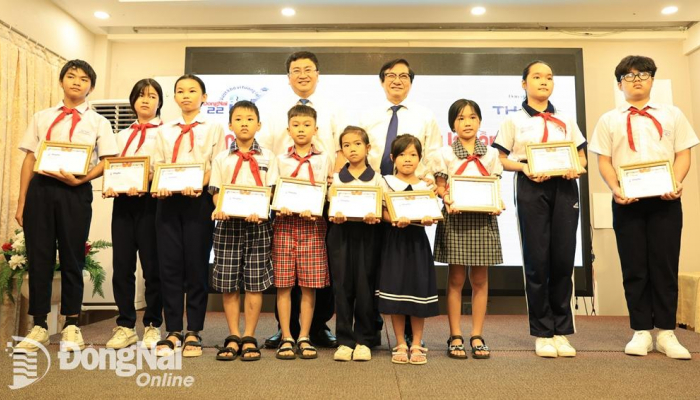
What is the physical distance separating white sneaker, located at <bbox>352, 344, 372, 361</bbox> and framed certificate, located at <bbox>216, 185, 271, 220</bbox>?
0.85 metres

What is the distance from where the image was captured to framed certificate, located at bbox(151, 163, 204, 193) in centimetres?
262

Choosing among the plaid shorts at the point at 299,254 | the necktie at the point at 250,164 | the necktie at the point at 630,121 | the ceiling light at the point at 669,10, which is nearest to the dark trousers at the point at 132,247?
the necktie at the point at 250,164

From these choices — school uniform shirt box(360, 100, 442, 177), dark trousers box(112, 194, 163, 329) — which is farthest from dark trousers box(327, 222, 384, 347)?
dark trousers box(112, 194, 163, 329)

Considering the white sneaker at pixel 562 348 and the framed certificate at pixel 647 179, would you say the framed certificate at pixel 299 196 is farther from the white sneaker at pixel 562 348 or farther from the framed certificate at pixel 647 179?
the framed certificate at pixel 647 179

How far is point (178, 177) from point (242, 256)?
0.55m

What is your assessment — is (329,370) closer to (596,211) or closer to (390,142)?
(390,142)

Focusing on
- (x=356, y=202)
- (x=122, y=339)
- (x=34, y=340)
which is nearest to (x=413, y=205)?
(x=356, y=202)

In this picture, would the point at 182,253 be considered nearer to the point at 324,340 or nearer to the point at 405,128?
the point at 324,340

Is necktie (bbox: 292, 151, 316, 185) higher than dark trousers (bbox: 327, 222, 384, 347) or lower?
higher

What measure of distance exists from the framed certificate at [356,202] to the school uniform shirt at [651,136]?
152 centimetres

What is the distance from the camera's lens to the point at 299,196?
2.58 meters

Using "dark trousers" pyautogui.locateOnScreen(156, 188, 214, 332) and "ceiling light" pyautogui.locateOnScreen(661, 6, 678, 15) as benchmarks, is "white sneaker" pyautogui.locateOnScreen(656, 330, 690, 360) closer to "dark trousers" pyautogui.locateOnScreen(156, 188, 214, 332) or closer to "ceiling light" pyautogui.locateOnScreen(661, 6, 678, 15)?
"dark trousers" pyautogui.locateOnScreen(156, 188, 214, 332)

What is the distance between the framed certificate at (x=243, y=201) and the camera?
251cm

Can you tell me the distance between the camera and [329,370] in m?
2.41
